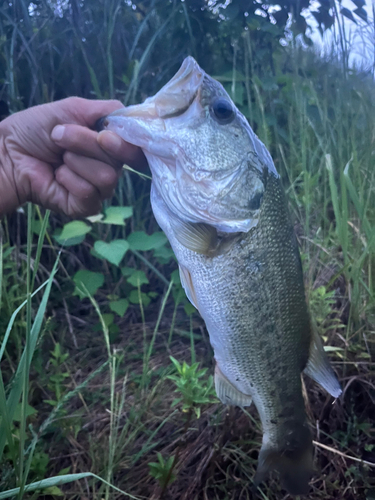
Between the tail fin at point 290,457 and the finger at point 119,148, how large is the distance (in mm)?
984

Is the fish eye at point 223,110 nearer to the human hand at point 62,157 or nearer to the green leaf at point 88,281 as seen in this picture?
the human hand at point 62,157

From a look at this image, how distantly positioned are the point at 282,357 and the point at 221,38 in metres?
2.17

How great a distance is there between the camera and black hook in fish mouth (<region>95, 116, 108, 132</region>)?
1.08 meters

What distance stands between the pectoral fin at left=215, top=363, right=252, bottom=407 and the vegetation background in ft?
0.32

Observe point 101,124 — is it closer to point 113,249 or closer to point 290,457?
point 113,249

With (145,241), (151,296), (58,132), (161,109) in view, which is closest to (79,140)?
(58,132)

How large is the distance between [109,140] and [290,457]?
1.16 metres

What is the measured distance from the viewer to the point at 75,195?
4.43 ft

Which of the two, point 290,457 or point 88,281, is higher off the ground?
point 88,281

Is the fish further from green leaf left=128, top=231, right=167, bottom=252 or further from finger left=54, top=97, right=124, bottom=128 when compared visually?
green leaf left=128, top=231, right=167, bottom=252

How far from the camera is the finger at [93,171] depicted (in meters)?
1.27

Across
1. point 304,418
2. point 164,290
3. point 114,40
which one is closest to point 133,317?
point 164,290

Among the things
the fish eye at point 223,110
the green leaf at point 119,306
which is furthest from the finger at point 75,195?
the green leaf at point 119,306

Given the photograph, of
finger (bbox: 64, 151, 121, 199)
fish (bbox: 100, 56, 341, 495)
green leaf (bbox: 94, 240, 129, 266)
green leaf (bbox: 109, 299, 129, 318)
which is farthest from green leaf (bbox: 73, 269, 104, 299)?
fish (bbox: 100, 56, 341, 495)
